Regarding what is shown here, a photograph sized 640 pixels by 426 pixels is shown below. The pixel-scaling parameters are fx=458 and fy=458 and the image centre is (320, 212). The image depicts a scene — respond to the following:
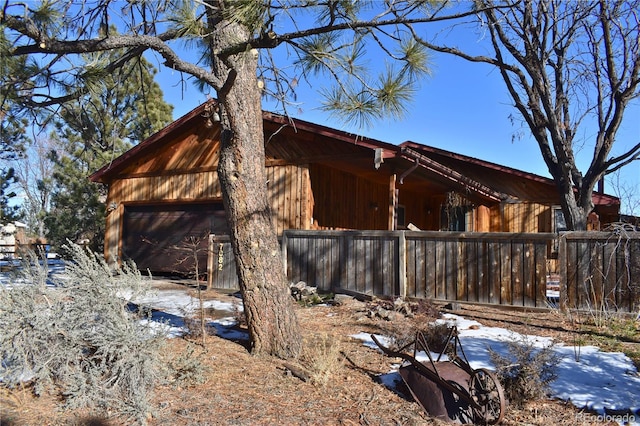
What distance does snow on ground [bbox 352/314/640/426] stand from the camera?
144 inches

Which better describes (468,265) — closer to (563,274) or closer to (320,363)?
(563,274)

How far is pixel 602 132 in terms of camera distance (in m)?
10.1

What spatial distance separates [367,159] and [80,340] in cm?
733

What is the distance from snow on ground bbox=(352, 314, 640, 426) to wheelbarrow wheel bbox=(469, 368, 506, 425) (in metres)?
0.78

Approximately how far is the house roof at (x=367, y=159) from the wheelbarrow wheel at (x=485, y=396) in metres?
5.24

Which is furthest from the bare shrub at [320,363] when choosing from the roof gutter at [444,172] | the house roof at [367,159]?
the roof gutter at [444,172]

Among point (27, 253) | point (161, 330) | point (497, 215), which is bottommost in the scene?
point (161, 330)

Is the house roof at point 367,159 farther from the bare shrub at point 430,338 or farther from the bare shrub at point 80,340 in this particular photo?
the bare shrub at point 80,340

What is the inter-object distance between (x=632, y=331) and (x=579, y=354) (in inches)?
65.8

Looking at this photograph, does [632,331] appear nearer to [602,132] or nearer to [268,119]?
[602,132]

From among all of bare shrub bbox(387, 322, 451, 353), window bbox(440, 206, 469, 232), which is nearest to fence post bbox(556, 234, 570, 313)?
bare shrub bbox(387, 322, 451, 353)

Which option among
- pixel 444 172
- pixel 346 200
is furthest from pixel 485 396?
pixel 346 200

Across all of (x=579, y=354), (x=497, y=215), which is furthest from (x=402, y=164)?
(x=579, y=354)

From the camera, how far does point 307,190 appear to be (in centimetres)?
1097
